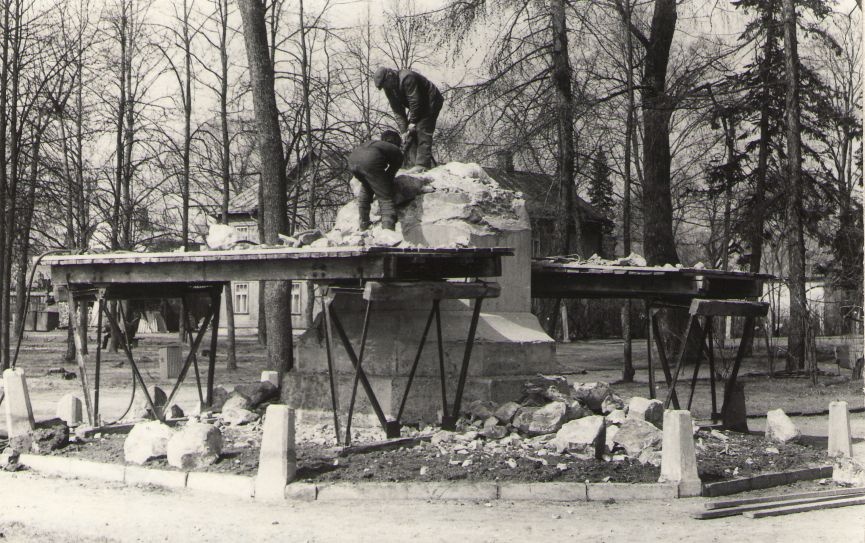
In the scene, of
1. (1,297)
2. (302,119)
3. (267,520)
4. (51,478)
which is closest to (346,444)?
(267,520)

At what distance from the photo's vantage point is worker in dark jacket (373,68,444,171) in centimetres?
1264

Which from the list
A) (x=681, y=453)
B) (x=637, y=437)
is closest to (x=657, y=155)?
(x=637, y=437)

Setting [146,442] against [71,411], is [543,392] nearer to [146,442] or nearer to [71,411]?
[146,442]

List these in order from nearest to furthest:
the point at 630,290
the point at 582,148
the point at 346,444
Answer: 1. the point at 346,444
2. the point at 630,290
3. the point at 582,148

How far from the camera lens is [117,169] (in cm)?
2511

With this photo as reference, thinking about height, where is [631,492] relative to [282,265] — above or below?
below

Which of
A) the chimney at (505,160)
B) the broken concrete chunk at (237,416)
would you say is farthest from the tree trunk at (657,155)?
the broken concrete chunk at (237,416)

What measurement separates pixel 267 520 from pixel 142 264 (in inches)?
163

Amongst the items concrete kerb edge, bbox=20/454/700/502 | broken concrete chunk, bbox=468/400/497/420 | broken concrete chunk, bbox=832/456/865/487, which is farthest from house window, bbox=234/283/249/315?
concrete kerb edge, bbox=20/454/700/502

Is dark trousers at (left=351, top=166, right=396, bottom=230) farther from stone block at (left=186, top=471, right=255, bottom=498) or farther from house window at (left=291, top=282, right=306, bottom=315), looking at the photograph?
house window at (left=291, top=282, right=306, bottom=315)

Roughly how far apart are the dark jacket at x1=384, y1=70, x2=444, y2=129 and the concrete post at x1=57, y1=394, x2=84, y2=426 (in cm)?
561

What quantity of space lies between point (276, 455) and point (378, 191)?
13.0 ft

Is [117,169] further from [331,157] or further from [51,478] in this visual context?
[51,478]

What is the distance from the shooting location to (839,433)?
36.0 feet
